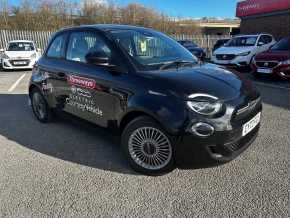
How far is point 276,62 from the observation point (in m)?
8.84

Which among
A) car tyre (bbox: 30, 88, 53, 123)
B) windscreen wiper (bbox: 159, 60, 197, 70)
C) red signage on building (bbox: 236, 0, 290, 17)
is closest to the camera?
windscreen wiper (bbox: 159, 60, 197, 70)

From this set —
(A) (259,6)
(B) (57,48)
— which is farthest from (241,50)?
(A) (259,6)

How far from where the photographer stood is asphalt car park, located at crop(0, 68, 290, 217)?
8.80 feet

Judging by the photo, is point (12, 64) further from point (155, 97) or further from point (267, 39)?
point (155, 97)

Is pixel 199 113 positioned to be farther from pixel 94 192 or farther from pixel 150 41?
pixel 150 41

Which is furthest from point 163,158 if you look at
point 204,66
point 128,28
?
point 128,28

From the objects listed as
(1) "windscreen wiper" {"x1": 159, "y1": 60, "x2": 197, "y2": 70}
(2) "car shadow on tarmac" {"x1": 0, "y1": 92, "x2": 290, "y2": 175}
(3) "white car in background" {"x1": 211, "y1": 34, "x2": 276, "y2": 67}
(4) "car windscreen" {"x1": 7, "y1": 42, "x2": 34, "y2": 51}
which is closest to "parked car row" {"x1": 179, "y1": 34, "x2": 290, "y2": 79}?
(3) "white car in background" {"x1": 211, "y1": 34, "x2": 276, "y2": 67}

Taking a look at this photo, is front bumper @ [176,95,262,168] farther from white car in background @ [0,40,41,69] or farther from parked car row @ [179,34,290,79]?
white car in background @ [0,40,41,69]

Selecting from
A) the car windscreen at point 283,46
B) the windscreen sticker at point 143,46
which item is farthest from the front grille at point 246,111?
the car windscreen at point 283,46

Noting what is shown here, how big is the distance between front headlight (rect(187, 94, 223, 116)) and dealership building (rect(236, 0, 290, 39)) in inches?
753

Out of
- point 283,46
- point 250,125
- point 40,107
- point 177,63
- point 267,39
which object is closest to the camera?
point 250,125

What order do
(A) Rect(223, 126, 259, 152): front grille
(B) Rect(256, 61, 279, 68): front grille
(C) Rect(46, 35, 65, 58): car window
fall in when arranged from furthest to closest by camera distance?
(B) Rect(256, 61, 279, 68): front grille, (C) Rect(46, 35, 65, 58): car window, (A) Rect(223, 126, 259, 152): front grille

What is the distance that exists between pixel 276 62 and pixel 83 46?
6783mm

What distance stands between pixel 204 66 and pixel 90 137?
202 centimetres
